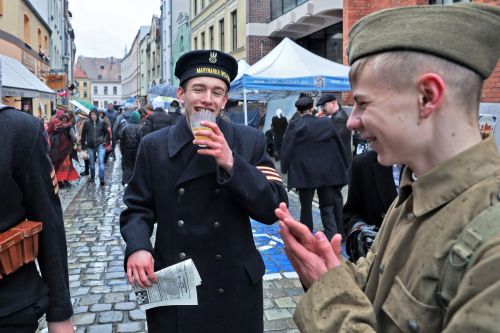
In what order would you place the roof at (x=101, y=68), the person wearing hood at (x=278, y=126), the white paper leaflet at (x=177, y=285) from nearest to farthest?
the white paper leaflet at (x=177, y=285) → the person wearing hood at (x=278, y=126) → the roof at (x=101, y=68)

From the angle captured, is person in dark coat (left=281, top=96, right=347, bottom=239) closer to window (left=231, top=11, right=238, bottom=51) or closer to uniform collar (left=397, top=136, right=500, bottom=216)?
uniform collar (left=397, top=136, right=500, bottom=216)

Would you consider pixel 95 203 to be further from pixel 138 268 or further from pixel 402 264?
pixel 402 264

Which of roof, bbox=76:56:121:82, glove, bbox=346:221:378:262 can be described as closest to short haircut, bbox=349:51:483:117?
glove, bbox=346:221:378:262

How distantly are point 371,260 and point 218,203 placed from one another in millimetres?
1018

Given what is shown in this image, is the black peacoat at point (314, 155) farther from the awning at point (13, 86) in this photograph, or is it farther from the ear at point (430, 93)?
the awning at point (13, 86)

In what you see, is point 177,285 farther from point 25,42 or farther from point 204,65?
point 25,42

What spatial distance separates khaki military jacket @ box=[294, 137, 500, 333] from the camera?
91 centimetres

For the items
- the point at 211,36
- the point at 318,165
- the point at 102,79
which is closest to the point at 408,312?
the point at 318,165

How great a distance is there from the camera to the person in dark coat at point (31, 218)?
5.71ft

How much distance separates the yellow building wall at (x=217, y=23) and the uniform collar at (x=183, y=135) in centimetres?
2004

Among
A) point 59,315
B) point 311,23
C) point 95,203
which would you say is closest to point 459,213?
point 59,315

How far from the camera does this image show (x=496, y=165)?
107 cm

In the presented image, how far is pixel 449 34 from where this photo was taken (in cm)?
108

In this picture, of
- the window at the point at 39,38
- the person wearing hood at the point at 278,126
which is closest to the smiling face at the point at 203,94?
the person wearing hood at the point at 278,126
